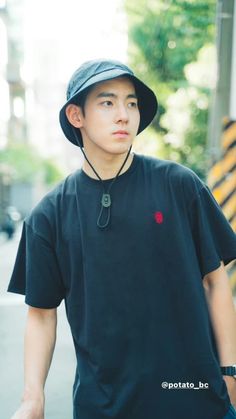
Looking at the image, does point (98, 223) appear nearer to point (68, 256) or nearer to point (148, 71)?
point (68, 256)

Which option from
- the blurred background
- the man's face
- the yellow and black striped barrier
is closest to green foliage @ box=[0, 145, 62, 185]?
the blurred background

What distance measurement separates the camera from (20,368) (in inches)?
177

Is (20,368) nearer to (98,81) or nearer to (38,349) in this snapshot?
(38,349)

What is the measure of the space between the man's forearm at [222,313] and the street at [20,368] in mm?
2204

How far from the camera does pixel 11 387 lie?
4.08 m

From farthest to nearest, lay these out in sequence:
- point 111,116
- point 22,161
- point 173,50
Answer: point 22,161 < point 173,50 < point 111,116

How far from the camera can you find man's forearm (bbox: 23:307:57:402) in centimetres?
164

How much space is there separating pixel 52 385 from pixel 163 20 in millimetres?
10452

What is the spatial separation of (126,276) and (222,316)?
338mm

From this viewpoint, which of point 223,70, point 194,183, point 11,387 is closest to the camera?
point 194,183

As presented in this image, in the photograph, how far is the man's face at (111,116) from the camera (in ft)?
5.39

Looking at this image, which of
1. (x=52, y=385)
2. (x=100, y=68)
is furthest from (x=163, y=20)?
(x=100, y=68)

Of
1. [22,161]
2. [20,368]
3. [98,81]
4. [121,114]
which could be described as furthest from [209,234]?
[22,161]

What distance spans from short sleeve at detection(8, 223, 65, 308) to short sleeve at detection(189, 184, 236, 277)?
1.43 feet
